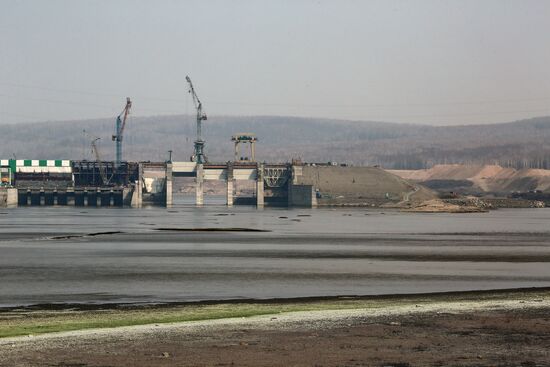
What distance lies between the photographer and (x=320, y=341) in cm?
3762

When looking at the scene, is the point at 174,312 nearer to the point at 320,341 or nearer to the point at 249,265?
the point at 320,341

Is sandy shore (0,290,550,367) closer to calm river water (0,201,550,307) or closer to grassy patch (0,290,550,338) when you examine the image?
grassy patch (0,290,550,338)

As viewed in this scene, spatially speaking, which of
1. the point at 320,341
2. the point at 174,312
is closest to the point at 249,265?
the point at 174,312

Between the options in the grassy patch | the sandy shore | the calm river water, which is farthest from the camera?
the calm river water

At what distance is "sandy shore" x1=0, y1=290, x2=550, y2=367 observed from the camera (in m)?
33.5

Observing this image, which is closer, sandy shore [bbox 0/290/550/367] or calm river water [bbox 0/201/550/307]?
sandy shore [bbox 0/290/550/367]

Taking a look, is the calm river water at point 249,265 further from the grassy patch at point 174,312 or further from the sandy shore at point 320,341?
the sandy shore at point 320,341

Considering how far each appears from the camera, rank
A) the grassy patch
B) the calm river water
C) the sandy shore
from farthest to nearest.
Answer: the calm river water < the grassy patch < the sandy shore

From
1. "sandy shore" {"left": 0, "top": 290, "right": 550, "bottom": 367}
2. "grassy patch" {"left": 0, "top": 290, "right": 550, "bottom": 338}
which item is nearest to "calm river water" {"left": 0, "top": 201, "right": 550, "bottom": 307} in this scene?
"grassy patch" {"left": 0, "top": 290, "right": 550, "bottom": 338}

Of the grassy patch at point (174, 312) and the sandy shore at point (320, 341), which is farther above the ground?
the sandy shore at point (320, 341)

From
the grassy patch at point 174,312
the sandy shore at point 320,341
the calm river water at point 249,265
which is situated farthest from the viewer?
the calm river water at point 249,265

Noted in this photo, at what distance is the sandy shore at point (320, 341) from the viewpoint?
33500 millimetres

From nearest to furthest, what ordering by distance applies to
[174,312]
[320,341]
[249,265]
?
[320,341] → [174,312] → [249,265]

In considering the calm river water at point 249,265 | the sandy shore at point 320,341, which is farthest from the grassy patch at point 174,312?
the calm river water at point 249,265
